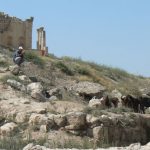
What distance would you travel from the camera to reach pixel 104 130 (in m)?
20.4

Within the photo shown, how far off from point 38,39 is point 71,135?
2833cm

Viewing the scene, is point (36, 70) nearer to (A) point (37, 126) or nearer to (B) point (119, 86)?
(B) point (119, 86)

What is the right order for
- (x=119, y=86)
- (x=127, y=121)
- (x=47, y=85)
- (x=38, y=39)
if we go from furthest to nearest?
(x=38, y=39) → (x=119, y=86) → (x=47, y=85) → (x=127, y=121)

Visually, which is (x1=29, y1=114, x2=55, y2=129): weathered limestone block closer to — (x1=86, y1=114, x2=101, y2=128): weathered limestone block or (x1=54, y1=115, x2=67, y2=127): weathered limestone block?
(x1=54, y1=115, x2=67, y2=127): weathered limestone block

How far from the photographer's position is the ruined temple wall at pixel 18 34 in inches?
1700

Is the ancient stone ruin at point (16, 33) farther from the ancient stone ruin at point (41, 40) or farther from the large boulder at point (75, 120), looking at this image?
the large boulder at point (75, 120)

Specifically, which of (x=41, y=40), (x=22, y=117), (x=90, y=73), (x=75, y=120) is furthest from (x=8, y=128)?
(x=41, y=40)

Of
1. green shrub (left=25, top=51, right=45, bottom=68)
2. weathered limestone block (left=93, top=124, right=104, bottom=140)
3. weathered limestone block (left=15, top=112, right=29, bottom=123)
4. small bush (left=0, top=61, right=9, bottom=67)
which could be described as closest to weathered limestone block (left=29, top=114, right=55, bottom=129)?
weathered limestone block (left=15, top=112, right=29, bottom=123)

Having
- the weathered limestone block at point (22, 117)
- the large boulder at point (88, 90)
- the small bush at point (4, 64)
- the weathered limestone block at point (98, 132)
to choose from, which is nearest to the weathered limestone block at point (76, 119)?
the weathered limestone block at point (98, 132)

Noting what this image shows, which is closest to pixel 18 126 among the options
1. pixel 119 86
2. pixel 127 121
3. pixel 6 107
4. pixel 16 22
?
pixel 6 107

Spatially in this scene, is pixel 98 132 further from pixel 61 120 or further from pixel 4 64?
pixel 4 64

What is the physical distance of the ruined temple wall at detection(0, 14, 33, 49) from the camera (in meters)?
43.2

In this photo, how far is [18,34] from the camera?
146 feet

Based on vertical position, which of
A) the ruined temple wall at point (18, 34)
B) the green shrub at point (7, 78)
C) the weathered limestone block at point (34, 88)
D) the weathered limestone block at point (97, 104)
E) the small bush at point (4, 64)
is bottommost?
the weathered limestone block at point (97, 104)
